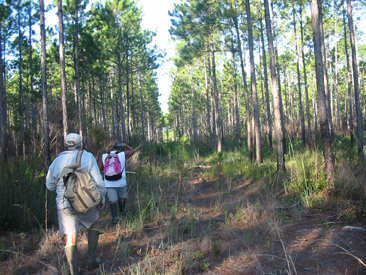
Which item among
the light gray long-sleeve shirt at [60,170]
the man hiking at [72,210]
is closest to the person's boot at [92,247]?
the man hiking at [72,210]

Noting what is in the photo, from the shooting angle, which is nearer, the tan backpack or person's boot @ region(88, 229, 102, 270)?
the tan backpack

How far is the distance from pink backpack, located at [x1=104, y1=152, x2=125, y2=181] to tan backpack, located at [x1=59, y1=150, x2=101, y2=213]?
2.28 meters

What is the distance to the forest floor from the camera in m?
3.64

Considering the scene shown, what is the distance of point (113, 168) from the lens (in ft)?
19.1

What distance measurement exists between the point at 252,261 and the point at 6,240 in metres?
3.99

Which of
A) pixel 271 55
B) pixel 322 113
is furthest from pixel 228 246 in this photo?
pixel 271 55

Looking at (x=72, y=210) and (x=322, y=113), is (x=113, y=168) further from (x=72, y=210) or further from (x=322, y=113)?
(x=322, y=113)

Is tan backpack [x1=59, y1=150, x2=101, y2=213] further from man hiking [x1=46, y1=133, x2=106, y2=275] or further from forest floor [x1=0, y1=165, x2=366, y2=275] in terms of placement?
forest floor [x1=0, y1=165, x2=366, y2=275]

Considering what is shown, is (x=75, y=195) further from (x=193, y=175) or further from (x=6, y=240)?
(x=193, y=175)

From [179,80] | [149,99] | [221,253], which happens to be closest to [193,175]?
[221,253]

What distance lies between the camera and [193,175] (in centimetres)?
1117

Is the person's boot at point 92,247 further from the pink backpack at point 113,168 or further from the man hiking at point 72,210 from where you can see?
the pink backpack at point 113,168

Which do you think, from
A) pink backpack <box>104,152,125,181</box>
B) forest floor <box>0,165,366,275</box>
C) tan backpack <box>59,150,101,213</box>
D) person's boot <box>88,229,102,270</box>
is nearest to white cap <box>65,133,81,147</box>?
tan backpack <box>59,150,101,213</box>

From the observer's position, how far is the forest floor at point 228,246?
3637 millimetres
